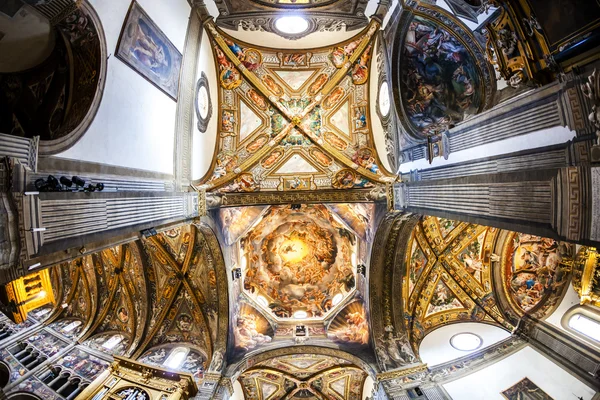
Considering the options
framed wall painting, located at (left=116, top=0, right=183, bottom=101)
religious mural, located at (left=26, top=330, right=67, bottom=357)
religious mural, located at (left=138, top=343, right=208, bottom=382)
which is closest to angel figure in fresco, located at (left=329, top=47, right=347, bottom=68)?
framed wall painting, located at (left=116, top=0, right=183, bottom=101)

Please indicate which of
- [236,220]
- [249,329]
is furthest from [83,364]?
[236,220]

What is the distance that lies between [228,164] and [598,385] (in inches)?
511

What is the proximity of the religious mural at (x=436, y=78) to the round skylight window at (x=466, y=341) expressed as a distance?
7.78m

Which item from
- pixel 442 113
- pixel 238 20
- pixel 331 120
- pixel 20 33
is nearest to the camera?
pixel 20 33

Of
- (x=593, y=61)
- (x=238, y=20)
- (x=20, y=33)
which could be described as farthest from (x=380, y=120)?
(x=20, y=33)

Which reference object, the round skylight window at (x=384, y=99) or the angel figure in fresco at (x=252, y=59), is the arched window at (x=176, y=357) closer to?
the angel figure in fresco at (x=252, y=59)

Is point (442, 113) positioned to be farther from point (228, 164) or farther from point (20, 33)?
point (20, 33)

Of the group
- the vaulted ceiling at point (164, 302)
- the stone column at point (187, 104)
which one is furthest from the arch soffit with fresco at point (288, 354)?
the stone column at point (187, 104)

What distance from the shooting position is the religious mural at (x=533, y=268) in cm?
966

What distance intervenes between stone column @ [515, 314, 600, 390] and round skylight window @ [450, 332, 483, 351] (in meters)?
1.50

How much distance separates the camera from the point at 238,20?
35.6 feet

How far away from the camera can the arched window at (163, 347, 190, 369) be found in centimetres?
1223

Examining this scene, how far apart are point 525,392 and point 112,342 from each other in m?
15.3

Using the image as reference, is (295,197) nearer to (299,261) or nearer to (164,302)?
(299,261)
